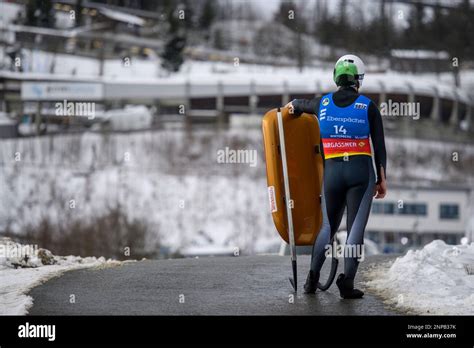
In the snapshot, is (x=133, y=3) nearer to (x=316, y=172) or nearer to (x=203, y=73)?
(x=203, y=73)

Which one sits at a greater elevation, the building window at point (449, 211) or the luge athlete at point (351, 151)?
the luge athlete at point (351, 151)

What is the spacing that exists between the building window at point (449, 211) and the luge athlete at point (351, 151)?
193ft

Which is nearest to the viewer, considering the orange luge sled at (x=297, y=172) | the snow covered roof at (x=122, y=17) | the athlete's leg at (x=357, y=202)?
the athlete's leg at (x=357, y=202)

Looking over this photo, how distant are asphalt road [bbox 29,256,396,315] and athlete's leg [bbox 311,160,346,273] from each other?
0.31m

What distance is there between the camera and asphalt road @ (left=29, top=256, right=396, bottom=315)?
6777mm

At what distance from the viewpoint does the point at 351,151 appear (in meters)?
7.38

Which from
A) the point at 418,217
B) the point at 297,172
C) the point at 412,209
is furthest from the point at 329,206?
the point at 412,209

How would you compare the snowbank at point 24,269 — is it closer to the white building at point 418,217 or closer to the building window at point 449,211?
the white building at point 418,217

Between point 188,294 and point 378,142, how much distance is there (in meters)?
1.73

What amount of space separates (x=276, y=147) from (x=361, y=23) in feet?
227

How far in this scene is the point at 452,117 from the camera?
278 ft

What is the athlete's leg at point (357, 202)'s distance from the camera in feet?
24.3

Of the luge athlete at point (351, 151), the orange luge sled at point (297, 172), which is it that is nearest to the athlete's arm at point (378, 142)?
the luge athlete at point (351, 151)

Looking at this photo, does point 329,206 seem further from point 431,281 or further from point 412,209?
point 412,209
